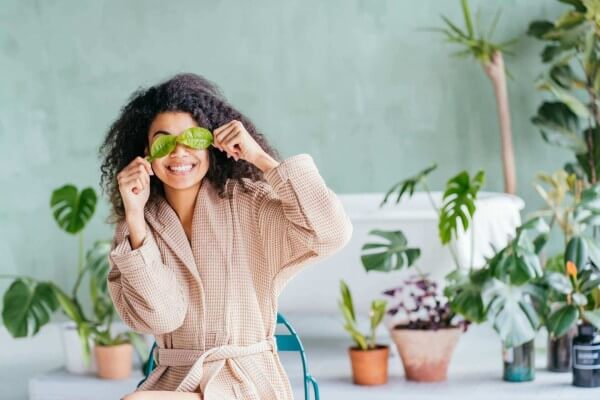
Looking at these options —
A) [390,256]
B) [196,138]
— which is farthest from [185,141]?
[390,256]

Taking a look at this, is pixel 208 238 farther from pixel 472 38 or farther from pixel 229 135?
pixel 472 38

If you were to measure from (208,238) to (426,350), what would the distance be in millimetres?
1499

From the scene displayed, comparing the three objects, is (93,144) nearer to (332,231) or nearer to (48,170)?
(48,170)

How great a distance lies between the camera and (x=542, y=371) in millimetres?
3428

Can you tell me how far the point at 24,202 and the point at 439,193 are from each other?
6.39ft

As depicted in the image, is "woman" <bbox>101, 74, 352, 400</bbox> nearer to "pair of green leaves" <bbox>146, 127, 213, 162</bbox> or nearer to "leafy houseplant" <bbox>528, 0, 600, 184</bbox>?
"pair of green leaves" <bbox>146, 127, 213, 162</bbox>

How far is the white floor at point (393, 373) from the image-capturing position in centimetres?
312

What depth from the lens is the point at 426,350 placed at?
329cm

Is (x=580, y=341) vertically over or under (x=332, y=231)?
under

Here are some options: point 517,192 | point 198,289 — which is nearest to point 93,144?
point 517,192

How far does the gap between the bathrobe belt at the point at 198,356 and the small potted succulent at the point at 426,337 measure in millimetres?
1353

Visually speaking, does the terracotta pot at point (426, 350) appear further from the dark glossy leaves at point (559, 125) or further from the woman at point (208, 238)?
the woman at point (208, 238)

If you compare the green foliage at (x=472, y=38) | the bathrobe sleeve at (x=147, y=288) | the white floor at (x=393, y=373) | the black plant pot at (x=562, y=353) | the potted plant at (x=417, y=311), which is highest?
the green foliage at (x=472, y=38)

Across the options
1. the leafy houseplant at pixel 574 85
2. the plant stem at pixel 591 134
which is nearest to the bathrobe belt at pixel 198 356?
the leafy houseplant at pixel 574 85
